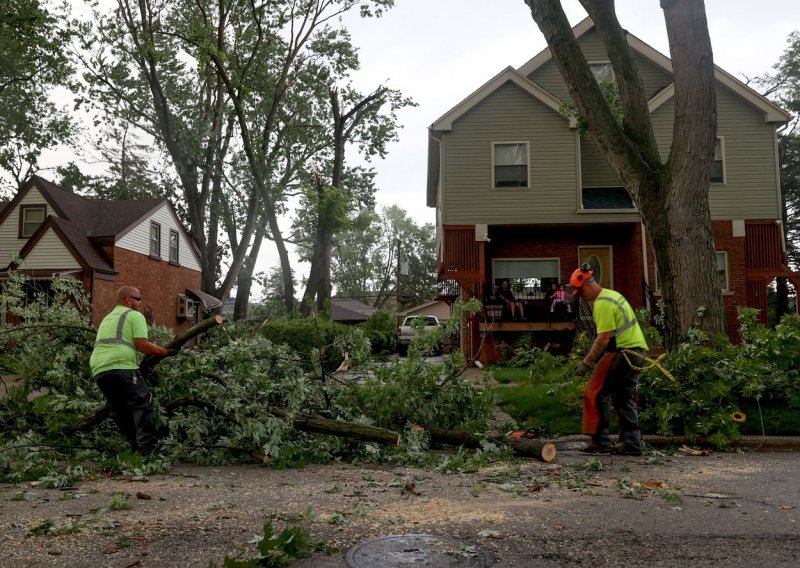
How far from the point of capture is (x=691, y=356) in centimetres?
801

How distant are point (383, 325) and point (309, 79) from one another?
14.6 meters

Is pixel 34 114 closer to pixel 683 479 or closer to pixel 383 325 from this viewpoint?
pixel 383 325

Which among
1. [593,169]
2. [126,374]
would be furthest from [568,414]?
[593,169]

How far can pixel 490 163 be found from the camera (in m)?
19.1

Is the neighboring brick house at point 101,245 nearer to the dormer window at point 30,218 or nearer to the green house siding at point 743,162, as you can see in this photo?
the dormer window at point 30,218

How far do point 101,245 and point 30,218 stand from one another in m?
2.65

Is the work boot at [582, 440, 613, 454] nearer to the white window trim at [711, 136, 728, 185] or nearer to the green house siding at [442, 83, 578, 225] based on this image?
the green house siding at [442, 83, 578, 225]

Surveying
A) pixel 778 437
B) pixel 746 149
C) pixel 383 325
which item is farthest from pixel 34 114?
pixel 778 437

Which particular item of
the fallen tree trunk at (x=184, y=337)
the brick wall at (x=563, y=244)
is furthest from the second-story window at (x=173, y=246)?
the fallen tree trunk at (x=184, y=337)

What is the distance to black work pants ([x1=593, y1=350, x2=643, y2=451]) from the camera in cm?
709

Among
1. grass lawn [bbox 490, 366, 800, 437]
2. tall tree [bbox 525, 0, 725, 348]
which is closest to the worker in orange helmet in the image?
grass lawn [bbox 490, 366, 800, 437]

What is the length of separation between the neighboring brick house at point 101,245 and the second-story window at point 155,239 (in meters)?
0.04

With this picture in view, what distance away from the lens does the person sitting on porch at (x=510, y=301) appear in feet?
59.5

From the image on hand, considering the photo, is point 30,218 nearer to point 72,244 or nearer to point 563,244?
point 72,244
